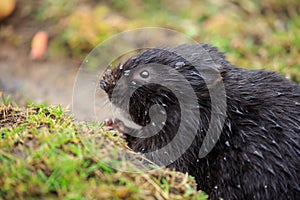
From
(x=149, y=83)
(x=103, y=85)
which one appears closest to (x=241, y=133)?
(x=149, y=83)

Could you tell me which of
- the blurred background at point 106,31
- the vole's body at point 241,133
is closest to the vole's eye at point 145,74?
the vole's body at point 241,133

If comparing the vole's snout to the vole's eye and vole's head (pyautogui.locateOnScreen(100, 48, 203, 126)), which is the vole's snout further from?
the vole's eye

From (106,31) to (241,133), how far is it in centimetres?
417

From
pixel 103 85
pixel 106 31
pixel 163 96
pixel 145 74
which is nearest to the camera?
pixel 163 96

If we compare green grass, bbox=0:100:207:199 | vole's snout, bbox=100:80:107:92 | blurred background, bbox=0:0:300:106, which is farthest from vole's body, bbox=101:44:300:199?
blurred background, bbox=0:0:300:106

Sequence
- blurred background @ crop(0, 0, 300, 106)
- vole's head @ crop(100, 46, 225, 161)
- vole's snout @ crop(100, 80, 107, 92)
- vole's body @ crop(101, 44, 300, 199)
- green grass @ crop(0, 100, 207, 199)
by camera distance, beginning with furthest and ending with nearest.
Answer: blurred background @ crop(0, 0, 300, 106) → vole's snout @ crop(100, 80, 107, 92) → vole's head @ crop(100, 46, 225, 161) → vole's body @ crop(101, 44, 300, 199) → green grass @ crop(0, 100, 207, 199)

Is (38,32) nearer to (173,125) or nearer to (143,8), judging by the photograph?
(143,8)

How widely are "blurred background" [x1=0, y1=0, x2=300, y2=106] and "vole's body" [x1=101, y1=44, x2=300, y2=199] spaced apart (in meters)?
2.39

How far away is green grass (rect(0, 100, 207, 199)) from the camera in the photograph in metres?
3.19

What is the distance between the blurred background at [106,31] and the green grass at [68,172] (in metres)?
3.07

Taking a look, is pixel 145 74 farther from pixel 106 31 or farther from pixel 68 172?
pixel 106 31

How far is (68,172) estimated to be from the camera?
3.28 metres

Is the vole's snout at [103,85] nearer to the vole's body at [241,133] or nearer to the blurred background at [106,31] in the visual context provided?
the vole's body at [241,133]

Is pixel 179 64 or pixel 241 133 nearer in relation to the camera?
pixel 241 133
